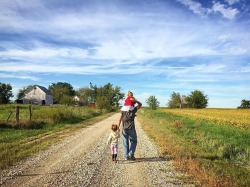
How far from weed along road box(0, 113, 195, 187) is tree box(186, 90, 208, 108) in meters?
126

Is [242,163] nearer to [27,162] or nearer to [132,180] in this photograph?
[132,180]

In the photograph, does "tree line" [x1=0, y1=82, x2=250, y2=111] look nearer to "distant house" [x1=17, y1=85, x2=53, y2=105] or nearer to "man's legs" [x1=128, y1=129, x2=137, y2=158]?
"distant house" [x1=17, y1=85, x2=53, y2=105]

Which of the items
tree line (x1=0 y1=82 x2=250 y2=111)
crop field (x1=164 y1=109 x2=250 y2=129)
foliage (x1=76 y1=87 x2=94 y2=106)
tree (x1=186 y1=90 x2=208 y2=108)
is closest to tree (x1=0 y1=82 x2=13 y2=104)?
tree line (x1=0 y1=82 x2=250 y2=111)

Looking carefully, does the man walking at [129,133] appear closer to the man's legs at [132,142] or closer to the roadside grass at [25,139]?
the man's legs at [132,142]

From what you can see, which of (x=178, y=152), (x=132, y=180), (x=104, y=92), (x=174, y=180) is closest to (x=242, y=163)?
(x=178, y=152)

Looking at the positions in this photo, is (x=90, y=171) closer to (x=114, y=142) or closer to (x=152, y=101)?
(x=114, y=142)

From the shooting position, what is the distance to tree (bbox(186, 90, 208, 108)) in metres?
136

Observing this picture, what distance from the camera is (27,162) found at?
10906mm

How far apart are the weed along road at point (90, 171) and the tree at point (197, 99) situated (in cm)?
12604

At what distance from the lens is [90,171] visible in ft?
31.7

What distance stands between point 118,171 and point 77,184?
1930 millimetres

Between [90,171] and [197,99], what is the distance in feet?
→ 430

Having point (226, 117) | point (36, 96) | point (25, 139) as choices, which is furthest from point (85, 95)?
point (25, 139)

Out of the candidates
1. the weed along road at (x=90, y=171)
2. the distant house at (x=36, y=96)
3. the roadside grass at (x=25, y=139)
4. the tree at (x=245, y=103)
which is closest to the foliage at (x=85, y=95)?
the distant house at (x=36, y=96)
